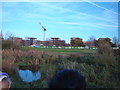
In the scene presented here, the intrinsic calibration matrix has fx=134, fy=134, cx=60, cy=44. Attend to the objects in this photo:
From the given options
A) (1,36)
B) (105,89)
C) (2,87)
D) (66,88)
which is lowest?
(105,89)

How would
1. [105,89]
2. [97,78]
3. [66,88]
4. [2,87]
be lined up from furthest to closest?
[97,78] < [105,89] < [2,87] < [66,88]

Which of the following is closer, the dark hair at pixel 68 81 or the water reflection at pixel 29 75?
the dark hair at pixel 68 81

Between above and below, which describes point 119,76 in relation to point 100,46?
below

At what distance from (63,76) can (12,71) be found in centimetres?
504

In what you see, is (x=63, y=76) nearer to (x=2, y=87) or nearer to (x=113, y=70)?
(x=2, y=87)

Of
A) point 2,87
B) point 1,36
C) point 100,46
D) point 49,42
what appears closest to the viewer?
point 2,87

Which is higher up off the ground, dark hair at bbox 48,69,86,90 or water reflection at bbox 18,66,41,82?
dark hair at bbox 48,69,86,90

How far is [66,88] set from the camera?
1.21m

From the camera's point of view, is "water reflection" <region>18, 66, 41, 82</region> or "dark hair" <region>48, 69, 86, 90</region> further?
"water reflection" <region>18, 66, 41, 82</region>

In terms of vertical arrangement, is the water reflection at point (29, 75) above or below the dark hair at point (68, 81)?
below

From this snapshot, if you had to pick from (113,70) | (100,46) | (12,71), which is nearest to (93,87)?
(113,70)

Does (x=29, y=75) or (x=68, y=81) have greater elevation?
(x=68, y=81)

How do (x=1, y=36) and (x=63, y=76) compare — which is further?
(x=1, y=36)

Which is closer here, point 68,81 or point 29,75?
point 68,81
